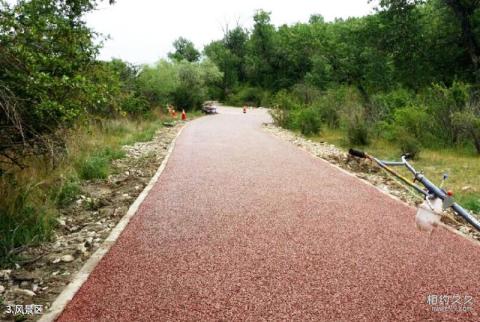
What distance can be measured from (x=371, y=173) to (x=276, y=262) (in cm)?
555

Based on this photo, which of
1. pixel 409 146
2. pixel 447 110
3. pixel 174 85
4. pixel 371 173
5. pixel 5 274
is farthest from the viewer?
pixel 174 85

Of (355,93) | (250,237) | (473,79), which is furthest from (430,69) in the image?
(250,237)

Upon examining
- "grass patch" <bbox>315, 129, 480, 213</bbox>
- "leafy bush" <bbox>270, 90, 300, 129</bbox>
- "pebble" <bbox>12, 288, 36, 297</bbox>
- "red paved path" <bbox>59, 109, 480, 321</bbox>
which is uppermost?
"leafy bush" <bbox>270, 90, 300, 129</bbox>

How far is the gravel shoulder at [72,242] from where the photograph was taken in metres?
3.95

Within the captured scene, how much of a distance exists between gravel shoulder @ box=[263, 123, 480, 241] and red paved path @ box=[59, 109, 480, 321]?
0.42 meters

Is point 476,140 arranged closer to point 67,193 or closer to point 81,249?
point 67,193

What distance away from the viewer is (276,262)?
14.8 ft

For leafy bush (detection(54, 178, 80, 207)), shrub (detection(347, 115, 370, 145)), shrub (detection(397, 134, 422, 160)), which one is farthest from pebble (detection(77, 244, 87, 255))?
shrub (detection(347, 115, 370, 145))

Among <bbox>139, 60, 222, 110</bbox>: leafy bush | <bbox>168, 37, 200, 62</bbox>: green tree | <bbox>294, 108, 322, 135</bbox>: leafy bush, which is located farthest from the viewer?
<bbox>168, 37, 200, 62</bbox>: green tree

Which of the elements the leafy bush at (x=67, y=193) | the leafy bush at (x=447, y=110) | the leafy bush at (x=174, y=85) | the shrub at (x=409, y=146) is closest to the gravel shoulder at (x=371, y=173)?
the shrub at (x=409, y=146)

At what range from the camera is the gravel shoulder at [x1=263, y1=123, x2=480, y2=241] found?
579cm

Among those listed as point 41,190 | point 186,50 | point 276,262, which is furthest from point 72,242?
point 186,50

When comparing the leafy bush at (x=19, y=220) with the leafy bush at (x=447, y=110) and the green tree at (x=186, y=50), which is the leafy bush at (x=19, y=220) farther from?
the green tree at (x=186, y=50)

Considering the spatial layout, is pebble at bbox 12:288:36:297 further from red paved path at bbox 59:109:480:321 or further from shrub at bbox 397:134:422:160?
shrub at bbox 397:134:422:160
